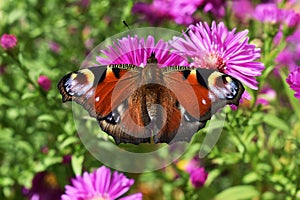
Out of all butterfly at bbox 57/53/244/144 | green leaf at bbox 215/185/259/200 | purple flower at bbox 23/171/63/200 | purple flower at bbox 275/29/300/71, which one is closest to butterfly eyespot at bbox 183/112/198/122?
butterfly at bbox 57/53/244/144

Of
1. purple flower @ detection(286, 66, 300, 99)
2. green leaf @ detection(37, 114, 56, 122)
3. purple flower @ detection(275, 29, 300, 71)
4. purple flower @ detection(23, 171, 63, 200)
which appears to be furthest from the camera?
purple flower @ detection(275, 29, 300, 71)

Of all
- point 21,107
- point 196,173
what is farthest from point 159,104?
point 21,107

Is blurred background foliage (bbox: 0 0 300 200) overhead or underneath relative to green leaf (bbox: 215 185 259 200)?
overhead

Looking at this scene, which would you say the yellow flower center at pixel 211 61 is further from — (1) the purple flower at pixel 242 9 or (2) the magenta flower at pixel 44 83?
(1) the purple flower at pixel 242 9

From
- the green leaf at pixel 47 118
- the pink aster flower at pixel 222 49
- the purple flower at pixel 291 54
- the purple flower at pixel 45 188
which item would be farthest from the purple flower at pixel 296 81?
the purple flower at pixel 291 54

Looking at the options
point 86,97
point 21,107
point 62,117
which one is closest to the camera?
point 86,97

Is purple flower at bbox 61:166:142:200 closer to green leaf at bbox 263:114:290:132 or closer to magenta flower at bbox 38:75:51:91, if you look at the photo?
magenta flower at bbox 38:75:51:91

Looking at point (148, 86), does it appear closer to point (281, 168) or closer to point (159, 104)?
point (159, 104)
